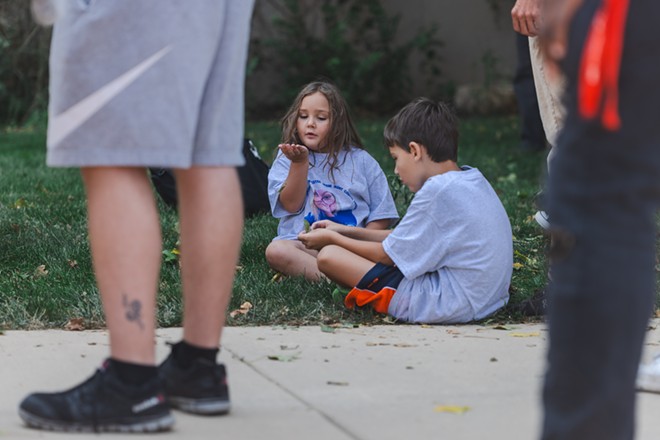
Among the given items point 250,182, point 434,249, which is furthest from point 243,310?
point 250,182

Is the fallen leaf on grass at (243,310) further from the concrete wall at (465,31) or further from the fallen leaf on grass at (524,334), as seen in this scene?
the concrete wall at (465,31)

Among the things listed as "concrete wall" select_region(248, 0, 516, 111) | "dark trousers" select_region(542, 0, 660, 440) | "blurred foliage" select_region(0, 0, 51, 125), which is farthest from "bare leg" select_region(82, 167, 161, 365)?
"concrete wall" select_region(248, 0, 516, 111)

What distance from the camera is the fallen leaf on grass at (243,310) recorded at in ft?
13.3

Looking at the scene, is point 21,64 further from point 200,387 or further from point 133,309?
point 133,309

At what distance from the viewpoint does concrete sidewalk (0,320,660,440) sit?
270 cm

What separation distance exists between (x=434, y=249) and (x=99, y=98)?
1.78 m

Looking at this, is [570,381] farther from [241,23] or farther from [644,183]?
[241,23]

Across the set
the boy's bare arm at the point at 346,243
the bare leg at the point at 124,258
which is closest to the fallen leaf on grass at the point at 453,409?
the bare leg at the point at 124,258

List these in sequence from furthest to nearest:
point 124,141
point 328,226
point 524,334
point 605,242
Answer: point 328,226 < point 524,334 < point 124,141 < point 605,242

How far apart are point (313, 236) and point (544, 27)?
2.52 m

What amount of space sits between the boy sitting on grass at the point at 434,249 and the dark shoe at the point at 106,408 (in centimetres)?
160

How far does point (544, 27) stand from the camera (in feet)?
6.23

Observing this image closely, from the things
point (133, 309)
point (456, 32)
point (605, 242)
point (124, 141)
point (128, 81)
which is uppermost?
point (456, 32)

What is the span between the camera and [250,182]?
6055 millimetres
